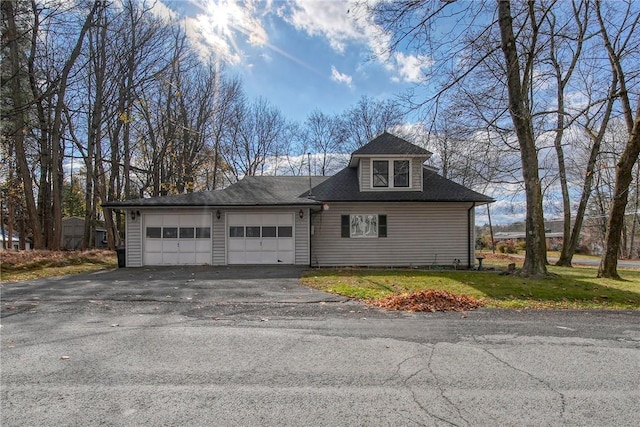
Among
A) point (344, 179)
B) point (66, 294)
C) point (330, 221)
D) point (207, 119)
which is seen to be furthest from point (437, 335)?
point (207, 119)

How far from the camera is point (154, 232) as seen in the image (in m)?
16.0

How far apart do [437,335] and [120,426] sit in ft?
13.2

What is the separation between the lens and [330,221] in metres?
16.6

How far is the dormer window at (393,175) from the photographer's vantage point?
1711 centimetres

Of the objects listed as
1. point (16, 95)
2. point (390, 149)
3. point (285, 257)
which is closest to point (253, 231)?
point (285, 257)

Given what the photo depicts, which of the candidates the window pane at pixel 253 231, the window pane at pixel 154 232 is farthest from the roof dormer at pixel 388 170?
the window pane at pixel 154 232

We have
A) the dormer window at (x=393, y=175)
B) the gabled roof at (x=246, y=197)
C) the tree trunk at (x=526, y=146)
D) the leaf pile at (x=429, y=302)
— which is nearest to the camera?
the leaf pile at (x=429, y=302)

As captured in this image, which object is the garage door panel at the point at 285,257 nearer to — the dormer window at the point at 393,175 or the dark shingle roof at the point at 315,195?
→ the dark shingle roof at the point at 315,195

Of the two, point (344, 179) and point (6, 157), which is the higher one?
point (6, 157)

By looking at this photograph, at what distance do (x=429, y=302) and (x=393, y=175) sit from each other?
10.2 metres

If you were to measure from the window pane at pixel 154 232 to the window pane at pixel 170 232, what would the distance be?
0.16m

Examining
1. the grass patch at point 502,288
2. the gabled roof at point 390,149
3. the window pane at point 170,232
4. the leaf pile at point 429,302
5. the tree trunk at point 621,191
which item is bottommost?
the grass patch at point 502,288

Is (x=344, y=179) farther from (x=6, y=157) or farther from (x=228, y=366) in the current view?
(x=6, y=157)

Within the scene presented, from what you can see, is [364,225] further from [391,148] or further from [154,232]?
[154,232]
